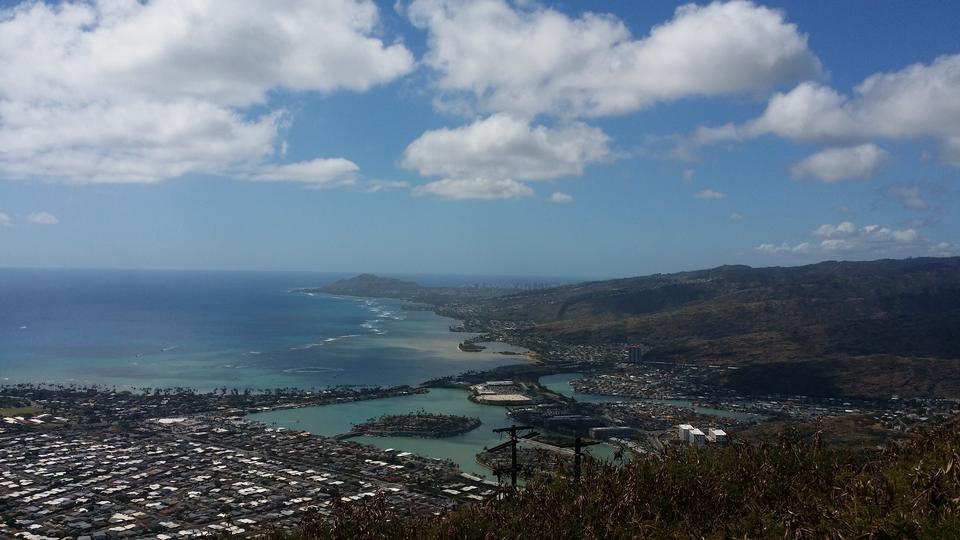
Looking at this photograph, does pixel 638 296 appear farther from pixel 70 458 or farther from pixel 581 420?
pixel 70 458

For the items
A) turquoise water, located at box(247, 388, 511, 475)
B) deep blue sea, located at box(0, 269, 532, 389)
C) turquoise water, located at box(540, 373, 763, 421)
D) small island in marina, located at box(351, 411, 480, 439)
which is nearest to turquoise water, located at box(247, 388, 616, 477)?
turquoise water, located at box(247, 388, 511, 475)

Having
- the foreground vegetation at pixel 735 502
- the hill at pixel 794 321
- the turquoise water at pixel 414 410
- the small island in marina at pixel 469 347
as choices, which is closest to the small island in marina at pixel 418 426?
the turquoise water at pixel 414 410

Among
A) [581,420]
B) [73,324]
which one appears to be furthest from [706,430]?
[73,324]

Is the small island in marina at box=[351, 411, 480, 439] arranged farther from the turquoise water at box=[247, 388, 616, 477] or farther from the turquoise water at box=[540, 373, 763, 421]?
the turquoise water at box=[540, 373, 763, 421]

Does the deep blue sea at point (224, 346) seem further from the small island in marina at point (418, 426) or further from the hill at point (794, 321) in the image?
the hill at point (794, 321)

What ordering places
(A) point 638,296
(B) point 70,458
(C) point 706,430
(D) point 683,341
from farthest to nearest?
(A) point 638,296
(D) point 683,341
(C) point 706,430
(B) point 70,458

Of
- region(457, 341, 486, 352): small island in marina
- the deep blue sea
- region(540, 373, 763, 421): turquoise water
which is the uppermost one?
the deep blue sea
